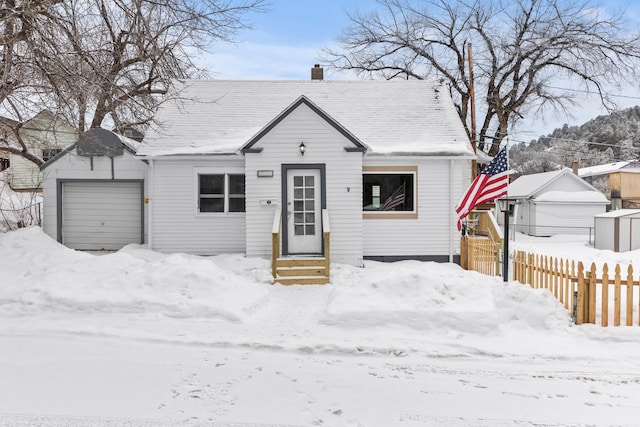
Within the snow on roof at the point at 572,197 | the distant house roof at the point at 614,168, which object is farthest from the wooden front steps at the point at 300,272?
→ the distant house roof at the point at 614,168

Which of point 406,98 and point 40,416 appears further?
point 406,98

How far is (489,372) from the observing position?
511cm

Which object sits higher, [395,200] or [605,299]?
[395,200]

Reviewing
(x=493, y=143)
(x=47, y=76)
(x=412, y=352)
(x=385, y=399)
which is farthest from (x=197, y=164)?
(x=493, y=143)

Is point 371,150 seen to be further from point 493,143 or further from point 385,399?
point 493,143

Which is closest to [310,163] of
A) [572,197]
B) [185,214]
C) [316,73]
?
[185,214]

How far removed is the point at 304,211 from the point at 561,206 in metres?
24.6

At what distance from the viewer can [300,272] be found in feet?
33.3

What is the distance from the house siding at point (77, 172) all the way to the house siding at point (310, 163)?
4.14 meters

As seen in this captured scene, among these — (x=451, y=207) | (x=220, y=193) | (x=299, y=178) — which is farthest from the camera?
(x=220, y=193)

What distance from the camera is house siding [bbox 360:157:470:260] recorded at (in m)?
12.4

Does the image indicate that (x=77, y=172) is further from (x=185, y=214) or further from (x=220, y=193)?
(x=220, y=193)

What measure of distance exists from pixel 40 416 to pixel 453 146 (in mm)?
11266

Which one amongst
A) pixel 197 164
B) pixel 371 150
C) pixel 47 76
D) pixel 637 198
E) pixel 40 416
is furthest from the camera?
pixel 637 198
